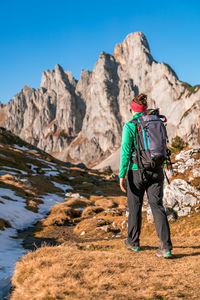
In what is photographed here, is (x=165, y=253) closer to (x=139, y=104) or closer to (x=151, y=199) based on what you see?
(x=151, y=199)

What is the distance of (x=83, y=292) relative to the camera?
441 centimetres

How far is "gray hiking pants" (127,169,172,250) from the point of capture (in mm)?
7074

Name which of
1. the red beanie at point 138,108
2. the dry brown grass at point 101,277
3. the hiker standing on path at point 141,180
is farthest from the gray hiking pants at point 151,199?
the red beanie at point 138,108

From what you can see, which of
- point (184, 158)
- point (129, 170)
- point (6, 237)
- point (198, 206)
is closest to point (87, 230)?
point (6, 237)

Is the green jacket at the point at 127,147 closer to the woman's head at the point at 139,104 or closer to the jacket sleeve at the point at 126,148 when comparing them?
the jacket sleeve at the point at 126,148

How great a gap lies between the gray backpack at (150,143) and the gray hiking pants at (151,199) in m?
0.34

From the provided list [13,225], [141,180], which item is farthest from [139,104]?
[13,225]

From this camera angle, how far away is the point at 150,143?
22.4 ft

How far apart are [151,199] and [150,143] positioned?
175cm

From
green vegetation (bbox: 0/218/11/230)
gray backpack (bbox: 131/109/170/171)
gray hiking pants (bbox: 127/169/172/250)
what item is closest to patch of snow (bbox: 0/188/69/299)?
green vegetation (bbox: 0/218/11/230)

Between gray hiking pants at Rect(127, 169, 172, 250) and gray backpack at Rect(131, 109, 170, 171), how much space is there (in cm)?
34

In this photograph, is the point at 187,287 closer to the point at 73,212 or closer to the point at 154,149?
the point at 154,149

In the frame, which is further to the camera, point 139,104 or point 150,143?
point 139,104

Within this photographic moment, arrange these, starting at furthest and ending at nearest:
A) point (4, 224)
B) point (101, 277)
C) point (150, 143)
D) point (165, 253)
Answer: point (4, 224) < point (165, 253) < point (150, 143) < point (101, 277)
